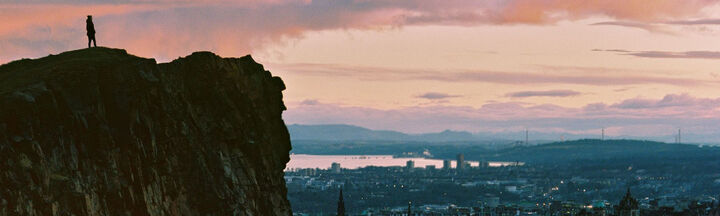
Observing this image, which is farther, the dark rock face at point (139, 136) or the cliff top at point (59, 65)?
the cliff top at point (59, 65)

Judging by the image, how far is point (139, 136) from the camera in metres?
61.5

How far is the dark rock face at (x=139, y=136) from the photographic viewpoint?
52281 mm

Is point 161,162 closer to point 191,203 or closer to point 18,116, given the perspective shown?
point 191,203

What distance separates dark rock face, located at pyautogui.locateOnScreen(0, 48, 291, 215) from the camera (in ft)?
172

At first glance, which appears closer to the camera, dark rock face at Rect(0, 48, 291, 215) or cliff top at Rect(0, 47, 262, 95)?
dark rock face at Rect(0, 48, 291, 215)

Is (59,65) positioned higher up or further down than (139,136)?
higher up

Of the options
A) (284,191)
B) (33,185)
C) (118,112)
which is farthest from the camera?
(284,191)

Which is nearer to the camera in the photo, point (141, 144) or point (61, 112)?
point (61, 112)

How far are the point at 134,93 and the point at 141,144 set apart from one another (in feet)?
7.52

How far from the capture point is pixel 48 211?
170ft

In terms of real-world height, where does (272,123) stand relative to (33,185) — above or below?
above

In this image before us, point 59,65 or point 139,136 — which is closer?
point 59,65

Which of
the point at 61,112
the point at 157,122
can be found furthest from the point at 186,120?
the point at 61,112

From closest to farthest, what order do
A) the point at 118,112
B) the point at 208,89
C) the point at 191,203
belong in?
the point at 118,112 → the point at 191,203 → the point at 208,89
